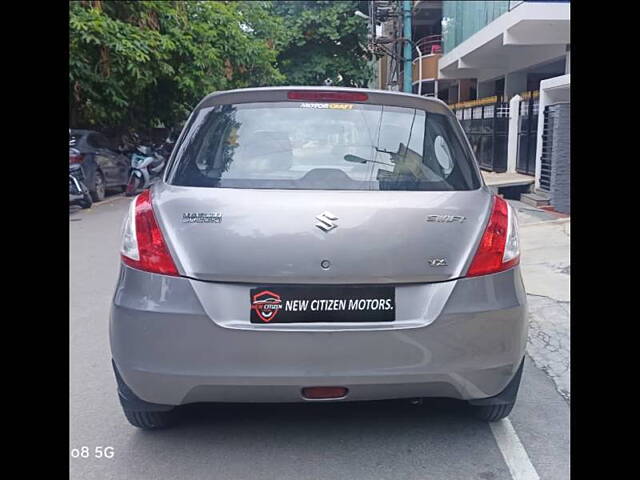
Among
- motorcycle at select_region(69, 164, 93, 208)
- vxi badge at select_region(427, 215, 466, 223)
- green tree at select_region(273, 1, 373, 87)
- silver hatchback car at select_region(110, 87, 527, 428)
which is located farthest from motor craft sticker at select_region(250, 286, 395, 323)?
green tree at select_region(273, 1, 373, 87)

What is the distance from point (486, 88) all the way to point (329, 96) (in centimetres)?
2109

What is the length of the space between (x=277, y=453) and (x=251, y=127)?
1516 millimetres

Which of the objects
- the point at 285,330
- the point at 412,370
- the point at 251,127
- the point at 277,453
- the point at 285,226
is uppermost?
the point at 251,127

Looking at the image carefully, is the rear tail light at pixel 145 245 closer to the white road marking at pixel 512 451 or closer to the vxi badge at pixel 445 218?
the vxi badge at pixel 445 218

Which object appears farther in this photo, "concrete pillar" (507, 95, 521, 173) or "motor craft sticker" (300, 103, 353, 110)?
"concrete pillar" (507, 95, 521, 173)

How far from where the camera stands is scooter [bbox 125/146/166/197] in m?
14.7

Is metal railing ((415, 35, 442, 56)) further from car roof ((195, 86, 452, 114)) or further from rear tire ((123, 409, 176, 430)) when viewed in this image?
rear tire ((123, 409, 176, 430))

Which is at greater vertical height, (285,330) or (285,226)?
(285,226)

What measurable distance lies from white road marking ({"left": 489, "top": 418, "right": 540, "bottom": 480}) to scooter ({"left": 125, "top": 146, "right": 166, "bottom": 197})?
12358mm

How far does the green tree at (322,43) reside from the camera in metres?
26.2

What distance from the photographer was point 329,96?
3240 mm

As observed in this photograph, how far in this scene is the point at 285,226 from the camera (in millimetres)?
2680
